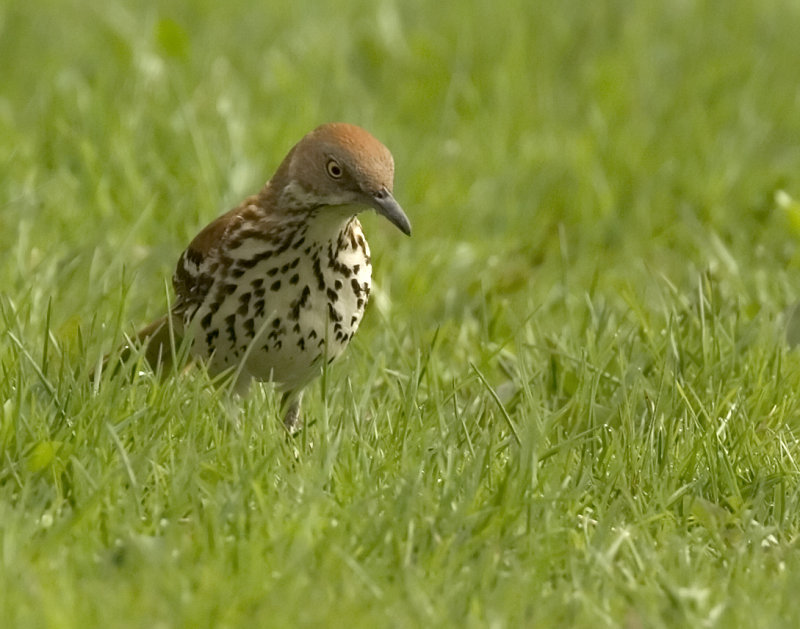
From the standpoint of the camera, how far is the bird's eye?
4795 mm

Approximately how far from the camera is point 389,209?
468 centimetres

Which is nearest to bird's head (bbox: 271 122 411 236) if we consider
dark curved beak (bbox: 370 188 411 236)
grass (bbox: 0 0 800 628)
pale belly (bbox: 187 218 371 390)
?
dark curved beak (bbox: 370 188 411 236)

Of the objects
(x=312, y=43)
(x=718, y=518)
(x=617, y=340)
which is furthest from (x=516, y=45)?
(x=718, y=518)

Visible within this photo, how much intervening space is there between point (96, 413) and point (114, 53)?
4.39 m

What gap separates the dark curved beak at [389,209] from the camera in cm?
466

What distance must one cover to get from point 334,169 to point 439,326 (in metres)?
0.58

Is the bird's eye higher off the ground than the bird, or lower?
higher

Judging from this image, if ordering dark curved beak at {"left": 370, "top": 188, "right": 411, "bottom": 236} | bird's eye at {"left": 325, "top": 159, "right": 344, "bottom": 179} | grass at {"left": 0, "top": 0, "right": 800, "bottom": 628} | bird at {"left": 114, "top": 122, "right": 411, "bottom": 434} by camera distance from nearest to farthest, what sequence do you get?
grass at {"left": 0, "top": 0, "right": 800, "bottom": 628} < dark curved beak at {"left": 370, "top": 188, "right": 411, "bottom": 236} < bird's eye at {"left": 325, "top": 159, "right": 344, "bottom": 179} < bird at {"left": 114, "top": 122, "right": 411, "bottom": 434}

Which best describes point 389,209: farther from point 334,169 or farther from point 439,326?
point 439,326

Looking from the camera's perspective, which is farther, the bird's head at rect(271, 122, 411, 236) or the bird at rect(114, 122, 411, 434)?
the bird at rect(114, 122, 411, 434)

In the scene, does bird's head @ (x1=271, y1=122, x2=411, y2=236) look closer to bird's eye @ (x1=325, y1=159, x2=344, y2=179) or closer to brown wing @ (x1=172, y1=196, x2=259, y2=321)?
bird's eye @ (x1=325, y1=159, x2=344, y2=179)

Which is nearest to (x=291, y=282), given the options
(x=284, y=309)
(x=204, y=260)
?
(x=284, y=309)

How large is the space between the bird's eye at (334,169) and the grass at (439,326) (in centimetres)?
58

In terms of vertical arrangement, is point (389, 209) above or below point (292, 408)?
above
